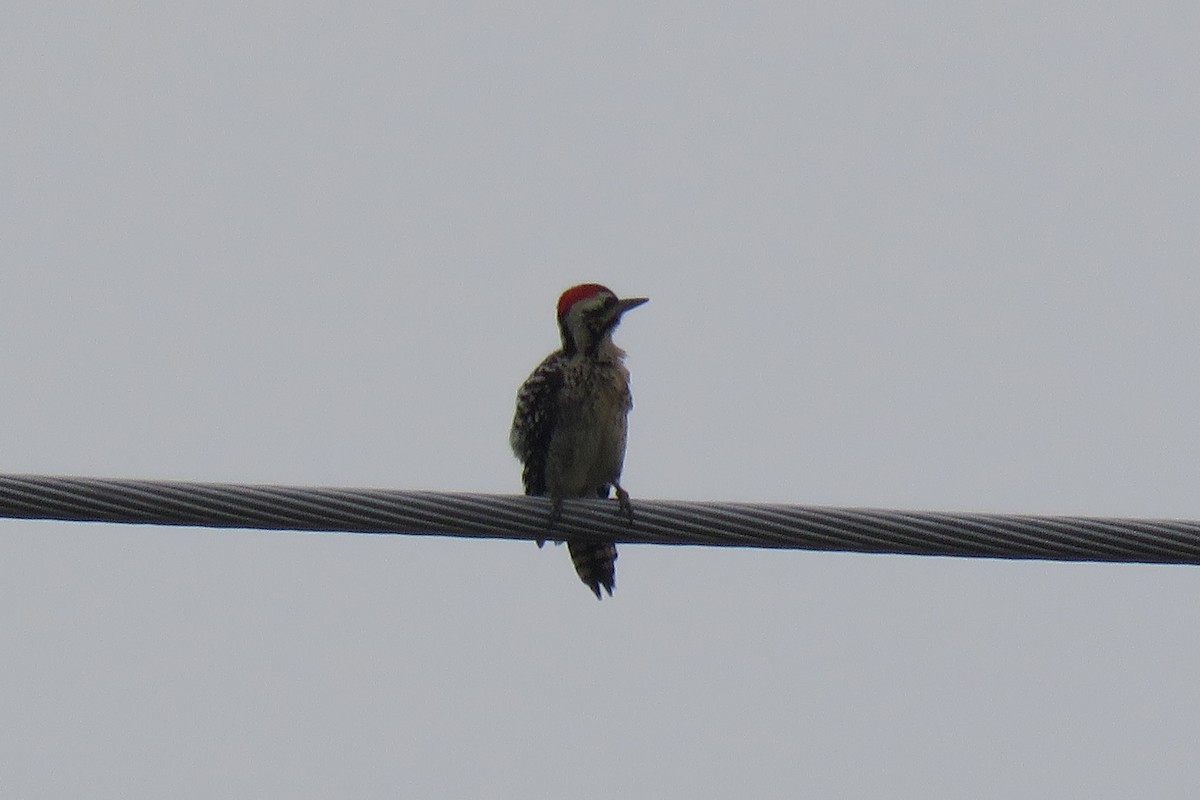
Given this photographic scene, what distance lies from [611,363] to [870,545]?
2.75 m

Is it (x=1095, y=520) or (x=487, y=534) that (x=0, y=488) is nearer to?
(x=487, y=534)

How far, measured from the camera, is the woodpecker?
712cm

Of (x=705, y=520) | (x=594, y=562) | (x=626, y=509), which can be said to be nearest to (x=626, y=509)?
(x=626, y=509)

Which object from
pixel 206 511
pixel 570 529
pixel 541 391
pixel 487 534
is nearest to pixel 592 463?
pixel 541 391

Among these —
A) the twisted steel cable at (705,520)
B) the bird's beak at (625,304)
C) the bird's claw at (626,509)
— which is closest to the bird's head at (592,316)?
the bird's beak at (625,304)

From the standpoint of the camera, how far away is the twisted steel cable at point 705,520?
4598mm

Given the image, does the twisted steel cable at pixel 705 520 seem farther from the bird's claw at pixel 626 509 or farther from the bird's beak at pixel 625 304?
the bird's beak at pixel 625 304

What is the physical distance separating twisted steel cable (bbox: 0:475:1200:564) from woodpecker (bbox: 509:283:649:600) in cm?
213

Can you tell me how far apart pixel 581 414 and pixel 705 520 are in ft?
7.48

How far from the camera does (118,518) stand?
464 centimetres

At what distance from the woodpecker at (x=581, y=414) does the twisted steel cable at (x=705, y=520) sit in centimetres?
213

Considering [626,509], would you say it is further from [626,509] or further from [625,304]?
[625,304]

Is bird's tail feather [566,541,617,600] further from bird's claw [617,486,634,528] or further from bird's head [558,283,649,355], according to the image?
bird's claw [617,486,634,528]

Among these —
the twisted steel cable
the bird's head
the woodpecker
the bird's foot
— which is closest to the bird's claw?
the bird's foot
